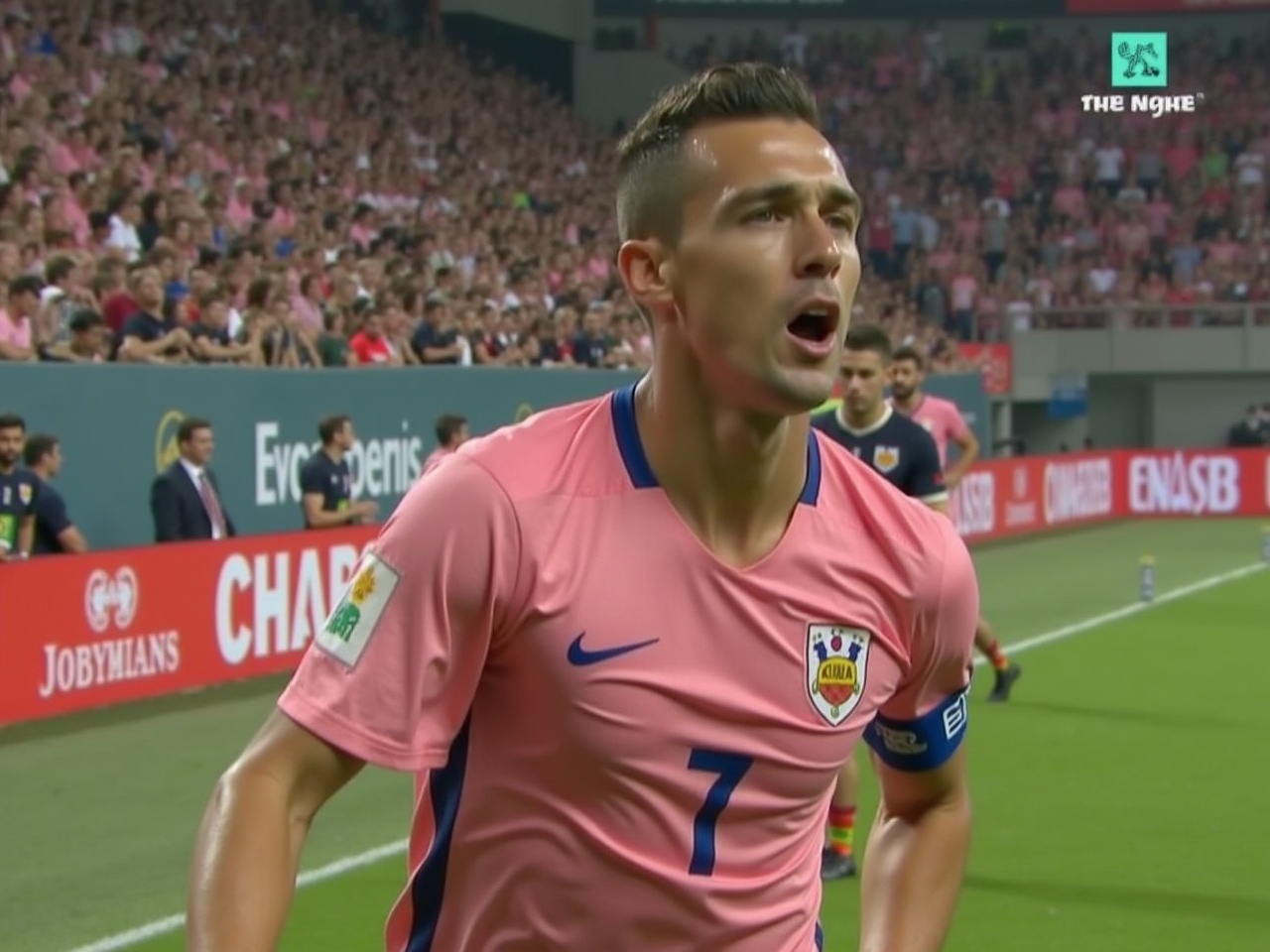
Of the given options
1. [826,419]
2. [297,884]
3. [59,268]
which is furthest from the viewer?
[59,268]

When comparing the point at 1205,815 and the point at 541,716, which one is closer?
the point at 541,716

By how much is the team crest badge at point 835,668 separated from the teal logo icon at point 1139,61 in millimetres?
30398

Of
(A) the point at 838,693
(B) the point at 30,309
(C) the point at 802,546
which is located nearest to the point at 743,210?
(C) the point at 802,546

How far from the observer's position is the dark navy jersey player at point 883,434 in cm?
1028

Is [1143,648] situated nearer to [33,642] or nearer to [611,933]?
[33,642]

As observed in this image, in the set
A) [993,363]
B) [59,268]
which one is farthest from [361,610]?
[993,363]

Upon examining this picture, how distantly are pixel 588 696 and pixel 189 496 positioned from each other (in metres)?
12.9

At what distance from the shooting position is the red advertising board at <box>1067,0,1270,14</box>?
3872 centimetres

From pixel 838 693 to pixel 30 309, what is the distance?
13.1 m

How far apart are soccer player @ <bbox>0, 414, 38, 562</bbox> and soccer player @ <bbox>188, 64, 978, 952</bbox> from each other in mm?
11077

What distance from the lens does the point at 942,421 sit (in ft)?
48.8

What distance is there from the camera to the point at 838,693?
276cm

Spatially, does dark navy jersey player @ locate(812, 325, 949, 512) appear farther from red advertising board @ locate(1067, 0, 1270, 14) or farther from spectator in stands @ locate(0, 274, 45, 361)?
red advertising board @ locate(1067, 0, 1270, 14)

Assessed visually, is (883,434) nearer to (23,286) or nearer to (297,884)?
(297,884)
